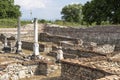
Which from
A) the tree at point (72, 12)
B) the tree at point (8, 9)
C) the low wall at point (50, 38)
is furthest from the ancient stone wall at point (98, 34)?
the tree at point (72, 12)

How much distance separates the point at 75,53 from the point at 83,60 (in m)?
9.11

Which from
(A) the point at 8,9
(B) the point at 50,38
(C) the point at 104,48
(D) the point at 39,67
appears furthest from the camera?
(A) the point at 8,9

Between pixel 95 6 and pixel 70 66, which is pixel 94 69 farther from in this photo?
pixel 95 6

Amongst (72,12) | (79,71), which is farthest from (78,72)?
(72,12)

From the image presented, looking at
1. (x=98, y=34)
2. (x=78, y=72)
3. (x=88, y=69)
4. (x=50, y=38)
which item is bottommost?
(x=50, y=38)

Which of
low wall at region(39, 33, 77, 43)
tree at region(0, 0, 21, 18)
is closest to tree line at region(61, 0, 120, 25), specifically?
low wall at region(39, 33, 77, 43)

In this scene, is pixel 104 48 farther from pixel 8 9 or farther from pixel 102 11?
pixel 8 9

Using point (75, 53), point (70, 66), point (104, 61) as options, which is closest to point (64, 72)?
point (70, 66)

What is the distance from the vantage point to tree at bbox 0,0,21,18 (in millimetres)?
63581

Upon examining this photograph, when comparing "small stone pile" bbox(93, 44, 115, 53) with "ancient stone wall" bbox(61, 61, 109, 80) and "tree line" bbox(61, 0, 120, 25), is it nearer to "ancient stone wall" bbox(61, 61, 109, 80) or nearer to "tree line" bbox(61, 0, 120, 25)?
"ancient stone wall" bbox(61, 61, 109, 80)

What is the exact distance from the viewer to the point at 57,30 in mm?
42438

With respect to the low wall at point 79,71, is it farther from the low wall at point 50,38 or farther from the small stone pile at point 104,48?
the low wall at point 50,38

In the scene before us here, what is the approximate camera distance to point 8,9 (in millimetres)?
66000

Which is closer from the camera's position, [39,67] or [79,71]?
[79,71]
